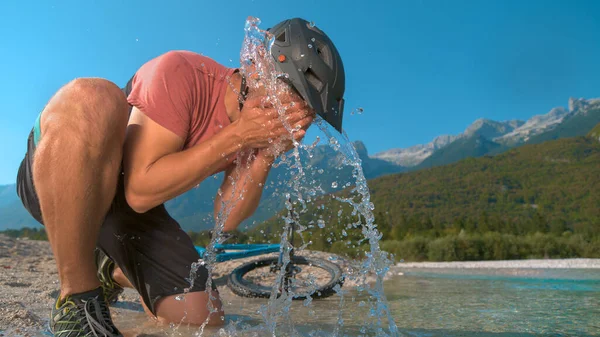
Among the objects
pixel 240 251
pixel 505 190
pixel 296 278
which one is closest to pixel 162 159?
pixel 296 278

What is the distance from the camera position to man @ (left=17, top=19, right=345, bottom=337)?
174 cm

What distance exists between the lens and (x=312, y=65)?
6.22 ft

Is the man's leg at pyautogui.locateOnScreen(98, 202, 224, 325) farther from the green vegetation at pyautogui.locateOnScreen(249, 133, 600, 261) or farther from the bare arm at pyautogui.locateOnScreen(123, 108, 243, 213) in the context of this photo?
the green vegetation at pyautogui.locateOnScreen(249, 133, 600, 261)

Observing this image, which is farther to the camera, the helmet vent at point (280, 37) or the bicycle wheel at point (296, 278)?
the bicycle wheel at point (296, 278)

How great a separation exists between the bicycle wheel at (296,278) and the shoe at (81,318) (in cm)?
202

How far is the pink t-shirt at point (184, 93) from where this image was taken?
1870mm

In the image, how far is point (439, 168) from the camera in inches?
3164

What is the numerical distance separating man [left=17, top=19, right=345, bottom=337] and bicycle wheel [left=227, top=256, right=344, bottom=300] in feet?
6.73

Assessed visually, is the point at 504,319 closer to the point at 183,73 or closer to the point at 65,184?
the point at 183,73

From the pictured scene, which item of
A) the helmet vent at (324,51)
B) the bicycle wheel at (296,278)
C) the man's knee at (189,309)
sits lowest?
the bicycle wheel at (296,278)

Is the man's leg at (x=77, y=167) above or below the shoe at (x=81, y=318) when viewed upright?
above

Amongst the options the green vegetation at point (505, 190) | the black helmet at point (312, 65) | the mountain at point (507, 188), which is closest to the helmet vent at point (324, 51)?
the black helmet at point (312, 65)

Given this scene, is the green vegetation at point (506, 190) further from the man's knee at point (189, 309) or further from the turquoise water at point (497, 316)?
the man's knee at point (189, 309)

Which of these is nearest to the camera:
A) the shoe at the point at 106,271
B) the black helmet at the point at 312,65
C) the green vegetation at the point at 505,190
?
the black helmet at the point at 312,65
